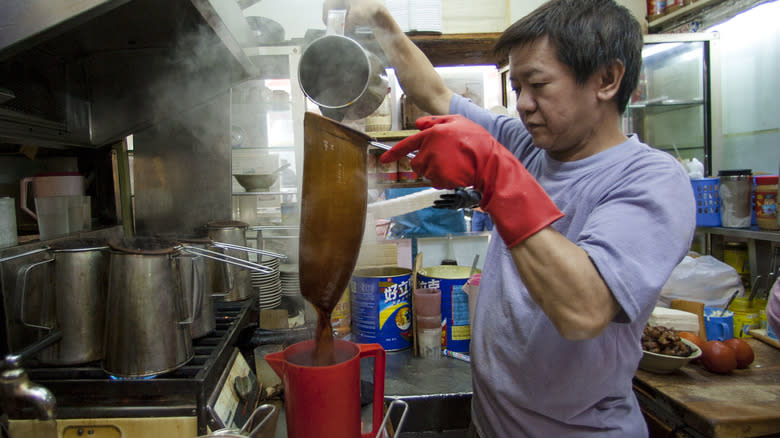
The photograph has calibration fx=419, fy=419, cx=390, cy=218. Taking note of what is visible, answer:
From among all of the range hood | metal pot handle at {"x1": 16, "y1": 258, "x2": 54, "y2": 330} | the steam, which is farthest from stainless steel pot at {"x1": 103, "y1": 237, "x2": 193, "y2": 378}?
the steam

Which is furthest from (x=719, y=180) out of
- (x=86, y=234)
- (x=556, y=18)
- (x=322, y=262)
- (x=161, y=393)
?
(x=86, y=234)

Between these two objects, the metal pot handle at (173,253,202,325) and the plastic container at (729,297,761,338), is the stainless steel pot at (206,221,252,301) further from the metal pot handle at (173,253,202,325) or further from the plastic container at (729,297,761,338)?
the plastic container at (729,297,761,338)

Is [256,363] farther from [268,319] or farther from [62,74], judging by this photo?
[62,74]

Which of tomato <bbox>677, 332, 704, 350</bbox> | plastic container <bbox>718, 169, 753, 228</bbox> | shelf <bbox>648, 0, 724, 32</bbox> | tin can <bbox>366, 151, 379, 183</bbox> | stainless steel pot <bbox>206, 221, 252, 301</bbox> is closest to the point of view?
stainless steel pot <bbox>206, 221, 252, 301</bbox>

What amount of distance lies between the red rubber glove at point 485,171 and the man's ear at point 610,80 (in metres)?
0.31

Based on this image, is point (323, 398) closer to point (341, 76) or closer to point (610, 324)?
point (610, 324)

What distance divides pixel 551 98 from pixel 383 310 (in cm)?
122

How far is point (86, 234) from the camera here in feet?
5.21

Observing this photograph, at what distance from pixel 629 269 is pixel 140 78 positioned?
190cm

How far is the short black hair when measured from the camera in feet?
2.95

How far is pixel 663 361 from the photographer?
167cm

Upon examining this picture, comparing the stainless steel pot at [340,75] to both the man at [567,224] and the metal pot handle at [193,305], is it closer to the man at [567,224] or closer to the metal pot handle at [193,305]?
the man at [567,224]

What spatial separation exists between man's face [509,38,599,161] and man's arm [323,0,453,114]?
53cm

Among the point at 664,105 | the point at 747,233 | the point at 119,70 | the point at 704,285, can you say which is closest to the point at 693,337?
the point at 704,285
